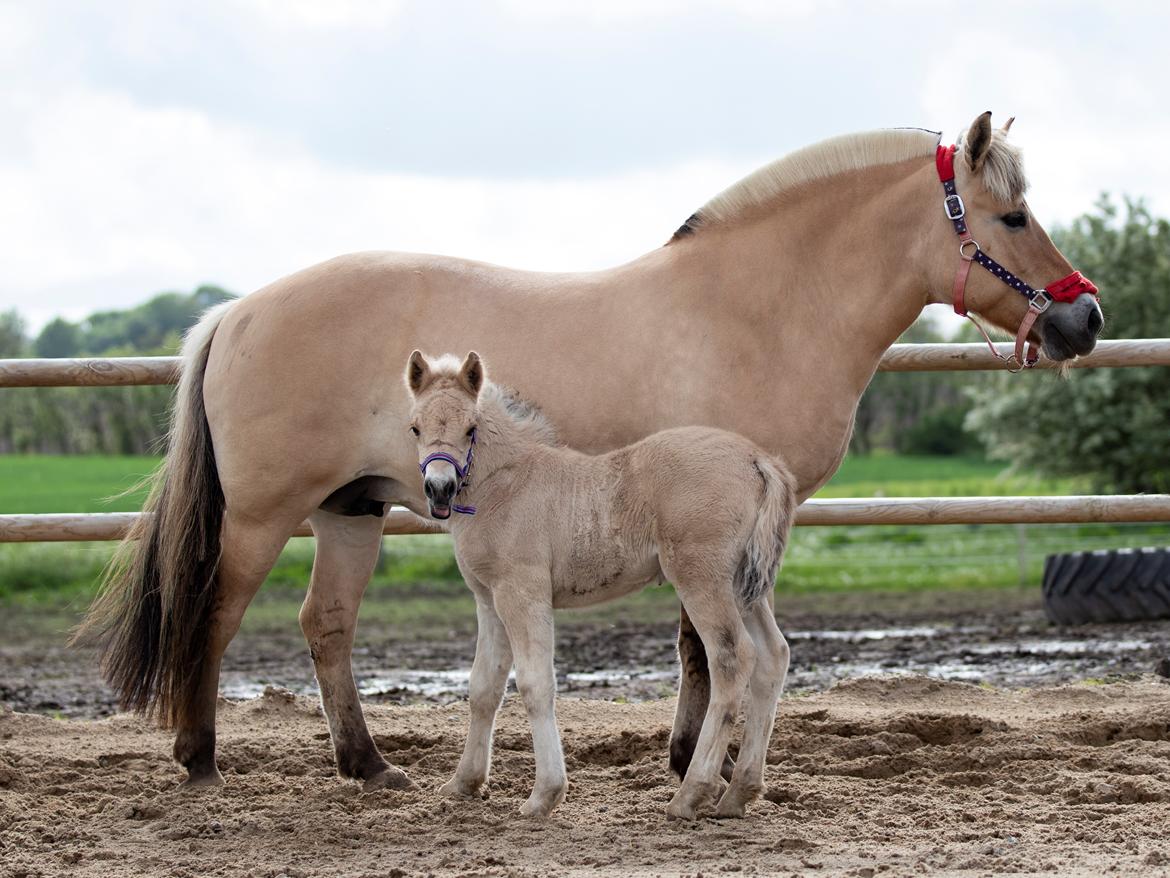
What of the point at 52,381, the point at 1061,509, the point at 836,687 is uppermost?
the point at 52,381

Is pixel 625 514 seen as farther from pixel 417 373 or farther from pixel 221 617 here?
pixel 221 617

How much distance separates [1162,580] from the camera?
10430 millimetres

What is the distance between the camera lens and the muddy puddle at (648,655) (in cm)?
818

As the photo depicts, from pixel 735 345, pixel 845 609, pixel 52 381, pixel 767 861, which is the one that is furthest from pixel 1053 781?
pixel 845 609

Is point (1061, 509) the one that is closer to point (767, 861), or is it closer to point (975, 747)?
point (975, 747)

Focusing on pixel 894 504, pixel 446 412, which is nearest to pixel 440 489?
pixel 446 412

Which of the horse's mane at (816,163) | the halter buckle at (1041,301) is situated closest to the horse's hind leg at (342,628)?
the horse's mane at (816,163)

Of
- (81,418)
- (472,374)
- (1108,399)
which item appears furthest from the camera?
(81,418)

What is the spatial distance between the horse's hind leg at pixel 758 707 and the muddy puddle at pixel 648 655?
2.84 meters

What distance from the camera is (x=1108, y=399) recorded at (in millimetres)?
21562

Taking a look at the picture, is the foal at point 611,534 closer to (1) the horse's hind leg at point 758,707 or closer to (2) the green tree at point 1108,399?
(1) the horse's hind leg at point 758,707

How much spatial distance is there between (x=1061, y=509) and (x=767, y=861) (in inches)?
133

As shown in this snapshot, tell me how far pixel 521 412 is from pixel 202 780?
6.52 ft

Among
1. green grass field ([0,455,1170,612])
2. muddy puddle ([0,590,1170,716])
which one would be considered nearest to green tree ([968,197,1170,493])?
green grass field ([0,455,1170,612])
